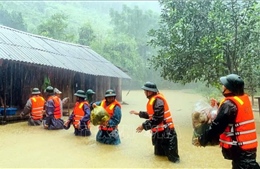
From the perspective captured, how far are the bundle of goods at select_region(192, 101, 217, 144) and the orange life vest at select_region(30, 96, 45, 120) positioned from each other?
7259 millimetres

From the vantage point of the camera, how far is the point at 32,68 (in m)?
12.8

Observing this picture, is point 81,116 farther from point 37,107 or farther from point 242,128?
point 242,128

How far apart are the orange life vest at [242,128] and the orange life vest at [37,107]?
7920mm

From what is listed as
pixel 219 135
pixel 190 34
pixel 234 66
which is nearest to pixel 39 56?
pixel 190 34

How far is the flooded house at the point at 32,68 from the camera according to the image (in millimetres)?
10834

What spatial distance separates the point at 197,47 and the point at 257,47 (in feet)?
6.85

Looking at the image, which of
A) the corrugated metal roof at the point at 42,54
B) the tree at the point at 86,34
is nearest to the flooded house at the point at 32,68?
the corrugated metal roof at the point at 42,54

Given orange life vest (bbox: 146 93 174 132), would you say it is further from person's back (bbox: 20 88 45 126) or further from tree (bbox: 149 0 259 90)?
person's back (bbox: 20 88 45 126)

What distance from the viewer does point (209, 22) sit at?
9.87 m

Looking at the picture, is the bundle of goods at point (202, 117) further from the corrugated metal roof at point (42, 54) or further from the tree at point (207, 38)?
the corrugated metal roof at point (42, 54)

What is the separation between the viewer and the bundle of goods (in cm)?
356

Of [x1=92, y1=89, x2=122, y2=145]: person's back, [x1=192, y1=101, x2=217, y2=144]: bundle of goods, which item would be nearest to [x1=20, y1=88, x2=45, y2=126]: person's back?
[x1=92, y1=89, x2=122, y2=145]: person's back

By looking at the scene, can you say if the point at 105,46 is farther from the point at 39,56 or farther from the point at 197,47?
the point at 197,47

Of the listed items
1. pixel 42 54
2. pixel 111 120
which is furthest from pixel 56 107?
pixel 42 54
